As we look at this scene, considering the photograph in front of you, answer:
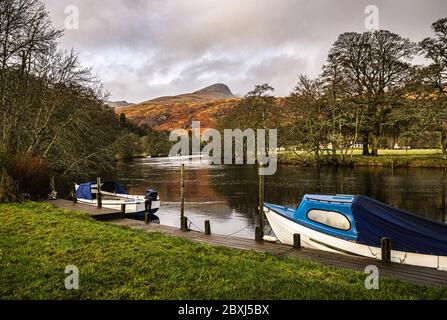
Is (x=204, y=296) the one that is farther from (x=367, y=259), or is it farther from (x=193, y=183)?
(x=193, y=183)

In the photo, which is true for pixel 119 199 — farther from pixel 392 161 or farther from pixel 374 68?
pixel 374 68

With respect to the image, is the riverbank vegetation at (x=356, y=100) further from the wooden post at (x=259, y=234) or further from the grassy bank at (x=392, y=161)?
the wooden post at (x=259, y=234)

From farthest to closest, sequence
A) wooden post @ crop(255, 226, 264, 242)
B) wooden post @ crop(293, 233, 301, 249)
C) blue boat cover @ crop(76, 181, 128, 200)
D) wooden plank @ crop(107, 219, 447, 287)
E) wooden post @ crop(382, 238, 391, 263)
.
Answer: blue boat cover @ crop(76, 181, 128, 200)
wooden post @ crop(255, 226, 264, 242)
wooden post @ crop(293, 233, 301, 249)
wooden post @ crop(382, 238, 391, 263)
wooden plank @ crop(107, 219, 447, 287)

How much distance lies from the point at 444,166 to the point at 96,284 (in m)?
46.6

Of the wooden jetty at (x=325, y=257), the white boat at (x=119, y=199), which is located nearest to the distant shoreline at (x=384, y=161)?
the white boat at (x=119, y=199)

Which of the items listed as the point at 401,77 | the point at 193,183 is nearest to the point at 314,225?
the point at 193,183

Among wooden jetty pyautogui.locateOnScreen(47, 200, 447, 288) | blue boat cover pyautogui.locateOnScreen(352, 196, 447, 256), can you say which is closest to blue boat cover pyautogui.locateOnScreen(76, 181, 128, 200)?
wooden jetty pyautogui.locateOnScreen(47, 200, 447, 288)

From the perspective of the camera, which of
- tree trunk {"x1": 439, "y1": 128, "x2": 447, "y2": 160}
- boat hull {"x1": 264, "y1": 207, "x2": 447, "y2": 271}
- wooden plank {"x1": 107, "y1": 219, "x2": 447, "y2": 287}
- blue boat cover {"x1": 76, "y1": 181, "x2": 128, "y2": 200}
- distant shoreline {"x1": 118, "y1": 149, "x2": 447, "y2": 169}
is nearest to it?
wooden plank {"x1": 107, "y1": 219, "x2": 447, "y2": 287}

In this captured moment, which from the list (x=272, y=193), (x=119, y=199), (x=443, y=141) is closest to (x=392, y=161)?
(x=443, y=141)

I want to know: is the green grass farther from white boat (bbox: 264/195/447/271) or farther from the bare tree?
the bare tree

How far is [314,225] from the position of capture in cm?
1211

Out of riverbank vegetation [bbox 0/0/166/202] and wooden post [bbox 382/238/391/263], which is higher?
riverbank vegetation [bbox 0/0/166/202]

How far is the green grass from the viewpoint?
598 cm

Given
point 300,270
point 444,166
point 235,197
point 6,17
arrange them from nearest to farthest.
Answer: point 300,270
point 6,17
point 235,197
point 444,166
